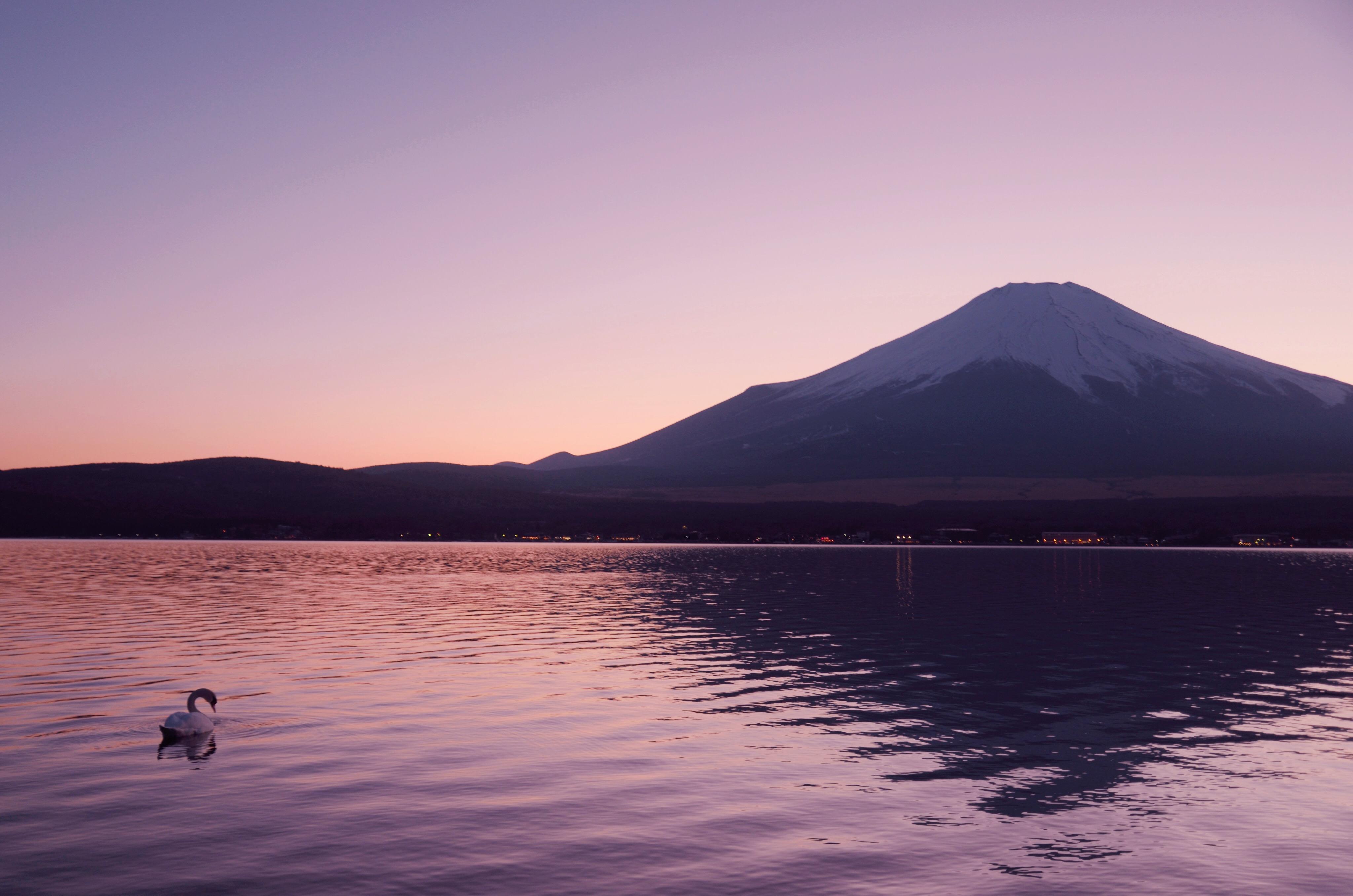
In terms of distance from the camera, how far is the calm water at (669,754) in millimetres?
14812

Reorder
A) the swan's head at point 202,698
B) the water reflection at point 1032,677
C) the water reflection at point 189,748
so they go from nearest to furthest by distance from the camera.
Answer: the water reflection at point 189,748 → the water reflection at point 1032,677 → the swan's head at point 202,698

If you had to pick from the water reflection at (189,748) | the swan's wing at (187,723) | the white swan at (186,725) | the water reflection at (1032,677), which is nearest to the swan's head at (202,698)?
the white swan at (186,725)

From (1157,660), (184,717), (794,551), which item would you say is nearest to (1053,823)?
(184,717)

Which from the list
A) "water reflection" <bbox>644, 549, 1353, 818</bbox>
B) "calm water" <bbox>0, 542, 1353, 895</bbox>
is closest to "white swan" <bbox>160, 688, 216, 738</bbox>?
"calm water" <bbox>0, 542, 1353, 895</bbox>

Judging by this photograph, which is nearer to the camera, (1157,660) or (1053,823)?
(1053,823)

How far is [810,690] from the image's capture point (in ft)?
101

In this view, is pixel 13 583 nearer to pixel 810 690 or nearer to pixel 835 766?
pixel 810 690

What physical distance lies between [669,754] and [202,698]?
11.9 metres

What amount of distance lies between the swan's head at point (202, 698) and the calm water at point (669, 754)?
71cm

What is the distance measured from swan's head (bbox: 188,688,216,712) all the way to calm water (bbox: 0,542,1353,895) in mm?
710

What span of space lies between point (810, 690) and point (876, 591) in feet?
148

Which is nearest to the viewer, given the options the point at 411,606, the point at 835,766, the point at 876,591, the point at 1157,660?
the point at 835,766

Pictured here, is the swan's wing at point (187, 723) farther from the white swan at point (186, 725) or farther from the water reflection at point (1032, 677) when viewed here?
the water reflection at point (1032, 677)

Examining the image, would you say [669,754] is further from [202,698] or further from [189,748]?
[202,698]
